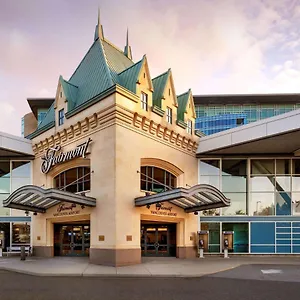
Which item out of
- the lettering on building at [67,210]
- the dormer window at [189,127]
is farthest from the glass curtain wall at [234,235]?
the lettering on building at [67,210]

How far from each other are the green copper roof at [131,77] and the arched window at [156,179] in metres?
5.20

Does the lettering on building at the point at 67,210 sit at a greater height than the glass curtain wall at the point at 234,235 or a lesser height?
greater

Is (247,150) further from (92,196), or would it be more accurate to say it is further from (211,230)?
(92,196)

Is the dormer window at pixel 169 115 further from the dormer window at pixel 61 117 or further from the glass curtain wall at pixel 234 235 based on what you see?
the glass curtain wall at pixel 234 235

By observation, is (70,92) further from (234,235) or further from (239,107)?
(239,107)

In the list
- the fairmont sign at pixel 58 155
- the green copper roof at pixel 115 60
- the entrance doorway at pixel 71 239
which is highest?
the green copper roof at pixel 115 60

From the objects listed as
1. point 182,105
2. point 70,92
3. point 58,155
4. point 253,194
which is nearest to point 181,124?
point 182,105

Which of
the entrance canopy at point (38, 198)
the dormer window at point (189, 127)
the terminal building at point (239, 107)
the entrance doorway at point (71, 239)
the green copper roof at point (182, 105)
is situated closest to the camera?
the entrance canopy at point (38, 198)

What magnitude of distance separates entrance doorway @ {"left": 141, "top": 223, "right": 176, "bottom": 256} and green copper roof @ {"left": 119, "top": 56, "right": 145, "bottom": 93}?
9558mm

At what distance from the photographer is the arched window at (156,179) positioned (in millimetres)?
22075

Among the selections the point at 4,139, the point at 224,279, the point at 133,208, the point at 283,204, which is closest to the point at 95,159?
the point at 133,208

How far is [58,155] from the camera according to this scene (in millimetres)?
23469

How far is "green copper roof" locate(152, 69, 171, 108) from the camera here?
76.9 ft

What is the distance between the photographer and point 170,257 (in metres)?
23.5
